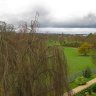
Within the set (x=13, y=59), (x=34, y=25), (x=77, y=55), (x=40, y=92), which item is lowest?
(x=77, y=55)

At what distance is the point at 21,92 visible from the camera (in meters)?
15.2

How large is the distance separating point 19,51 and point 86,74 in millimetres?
22744

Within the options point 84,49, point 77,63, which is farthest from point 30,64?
point 84,49

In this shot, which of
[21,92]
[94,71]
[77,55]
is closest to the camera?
[21,92]

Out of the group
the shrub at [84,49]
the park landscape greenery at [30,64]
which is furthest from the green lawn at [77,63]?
the park landscape greenery at [30,64]

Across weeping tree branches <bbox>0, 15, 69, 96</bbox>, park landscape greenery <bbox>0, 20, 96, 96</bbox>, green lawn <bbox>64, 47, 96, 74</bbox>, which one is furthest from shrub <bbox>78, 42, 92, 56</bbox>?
weeping tree branches <bbox>0, 15, 69, 96</bbox>

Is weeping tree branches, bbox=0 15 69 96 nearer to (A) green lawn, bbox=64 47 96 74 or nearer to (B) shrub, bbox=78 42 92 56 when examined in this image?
(A) green lawn, bbox=64 47 96 74

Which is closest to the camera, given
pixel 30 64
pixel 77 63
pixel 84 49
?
pixel 30 64

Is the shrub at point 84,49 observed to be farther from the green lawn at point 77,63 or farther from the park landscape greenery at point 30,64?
the park landscape greenery at point 30,64

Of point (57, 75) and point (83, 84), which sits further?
point (83, 84)

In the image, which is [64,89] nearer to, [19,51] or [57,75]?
[57,75]

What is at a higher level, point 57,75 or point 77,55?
point 57,75

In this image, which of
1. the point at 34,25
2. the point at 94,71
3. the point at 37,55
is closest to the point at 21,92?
the point at 37,55

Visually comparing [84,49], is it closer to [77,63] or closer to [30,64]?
[77,63]
